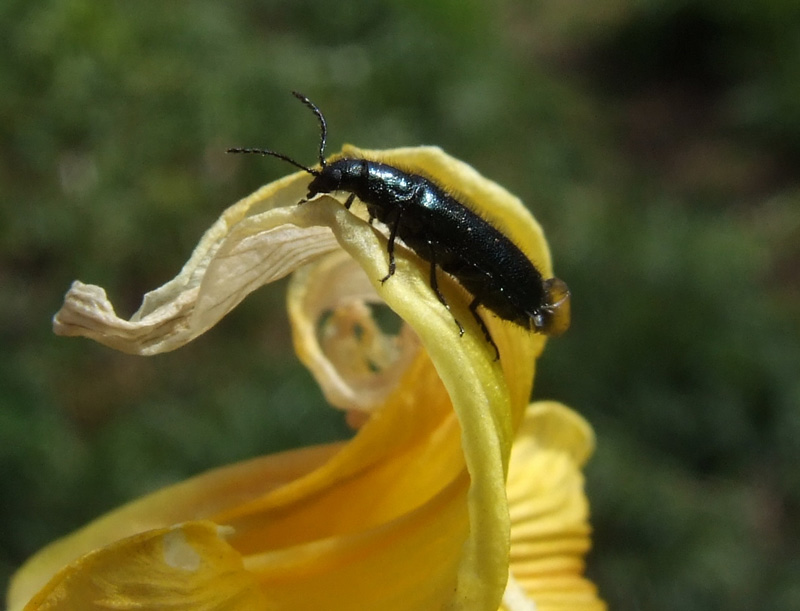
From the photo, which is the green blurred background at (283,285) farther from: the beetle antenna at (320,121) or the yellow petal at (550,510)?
the beetle antenna at (320,121)

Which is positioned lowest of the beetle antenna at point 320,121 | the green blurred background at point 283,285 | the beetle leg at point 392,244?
the green blurred background at point 283,285

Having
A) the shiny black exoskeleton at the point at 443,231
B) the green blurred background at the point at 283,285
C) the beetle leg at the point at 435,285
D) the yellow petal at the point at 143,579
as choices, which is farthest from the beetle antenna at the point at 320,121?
the green blurred background at the point at 283,285

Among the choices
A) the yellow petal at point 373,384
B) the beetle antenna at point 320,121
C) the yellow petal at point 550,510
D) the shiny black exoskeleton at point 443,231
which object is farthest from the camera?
the yellow petal at point 550,510

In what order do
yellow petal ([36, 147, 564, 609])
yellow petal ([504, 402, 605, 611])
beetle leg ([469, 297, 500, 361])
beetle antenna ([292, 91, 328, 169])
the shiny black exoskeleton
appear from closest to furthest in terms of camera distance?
yellow petal ([36, 147, 564, 609]), beetle leg ([469, 297, 500, 361]), the shiny black exoskeleton, beetle antenna ([292, 91, 328, 169]), yellow petal ([504, 402, 605, 611])

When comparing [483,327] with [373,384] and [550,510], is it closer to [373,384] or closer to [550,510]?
[373,384]

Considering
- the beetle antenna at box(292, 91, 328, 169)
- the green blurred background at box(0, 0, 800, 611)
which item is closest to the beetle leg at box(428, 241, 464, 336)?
the beetle antenna at box(292, 91, 328, 169)

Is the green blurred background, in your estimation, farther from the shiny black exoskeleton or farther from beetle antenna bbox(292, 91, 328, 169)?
the shiny black exoskeleton

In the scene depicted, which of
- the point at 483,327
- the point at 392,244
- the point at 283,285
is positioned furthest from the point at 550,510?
the point at 283,285
